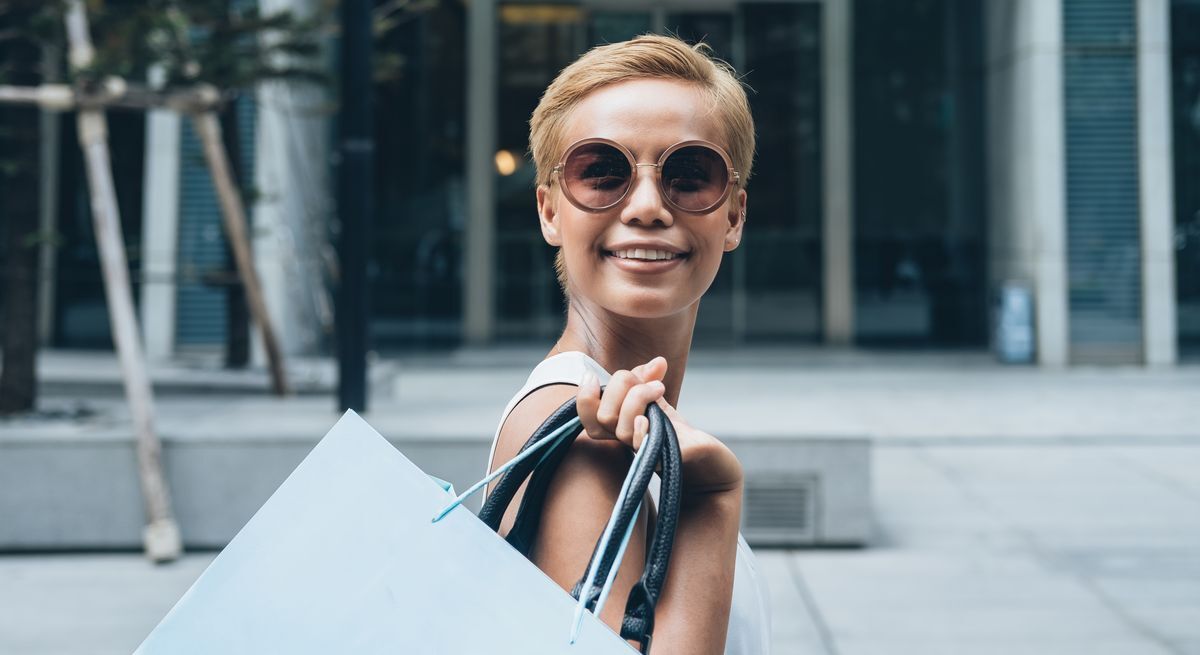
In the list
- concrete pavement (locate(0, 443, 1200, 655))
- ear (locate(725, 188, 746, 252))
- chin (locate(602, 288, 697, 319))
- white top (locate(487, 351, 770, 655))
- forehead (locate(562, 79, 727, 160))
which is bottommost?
concrete pavement (locate(0, 443, 1200, 655))

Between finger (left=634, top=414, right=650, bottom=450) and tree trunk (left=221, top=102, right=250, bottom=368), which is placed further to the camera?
tree trunk (left=221, top=102, right=250, bottom=368)

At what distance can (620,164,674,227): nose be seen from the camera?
1253 millimetres

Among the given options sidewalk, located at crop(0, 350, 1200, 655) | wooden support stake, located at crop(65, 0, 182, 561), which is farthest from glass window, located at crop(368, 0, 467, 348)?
wooden support stake, located at crop(65, 0, 182, 561)

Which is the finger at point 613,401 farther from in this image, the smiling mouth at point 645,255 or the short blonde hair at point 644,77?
the short blonde hair at point 644,77

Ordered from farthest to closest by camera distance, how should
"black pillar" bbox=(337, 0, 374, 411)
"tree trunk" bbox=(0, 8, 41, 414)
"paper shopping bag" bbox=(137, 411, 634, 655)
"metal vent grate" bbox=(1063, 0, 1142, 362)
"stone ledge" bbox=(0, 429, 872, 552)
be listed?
"metal vent grate" bbox=(1063, 0, 1142, 362), "tree trunk" bbox=(0, 8, 41, 414), "black pillar" bbox=(337, 0, 374, 411), "stone ledge" bbox=(0, 429, 872, 552), "paper shopping bag" bbox=(137, 411, 634, 655)

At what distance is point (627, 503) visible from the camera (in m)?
1.08

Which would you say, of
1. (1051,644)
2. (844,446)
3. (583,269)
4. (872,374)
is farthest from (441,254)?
(583,269)

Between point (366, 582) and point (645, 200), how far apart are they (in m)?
0.48

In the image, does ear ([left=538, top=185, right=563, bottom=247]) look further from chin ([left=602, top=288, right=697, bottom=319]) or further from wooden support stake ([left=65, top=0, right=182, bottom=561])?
wooden support stake ([left=65, top=0, right=182, bottom=561])

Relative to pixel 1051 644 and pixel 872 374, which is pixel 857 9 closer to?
pixel 872 374

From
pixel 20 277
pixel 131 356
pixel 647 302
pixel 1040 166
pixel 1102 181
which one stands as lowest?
pixel 131 356

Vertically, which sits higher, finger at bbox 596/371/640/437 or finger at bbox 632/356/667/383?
finger at bbox 632/356/667/383

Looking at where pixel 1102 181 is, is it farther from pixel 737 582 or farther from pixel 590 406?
pixel 590 406

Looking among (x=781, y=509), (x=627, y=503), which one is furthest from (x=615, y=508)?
(x=781, y=509)
